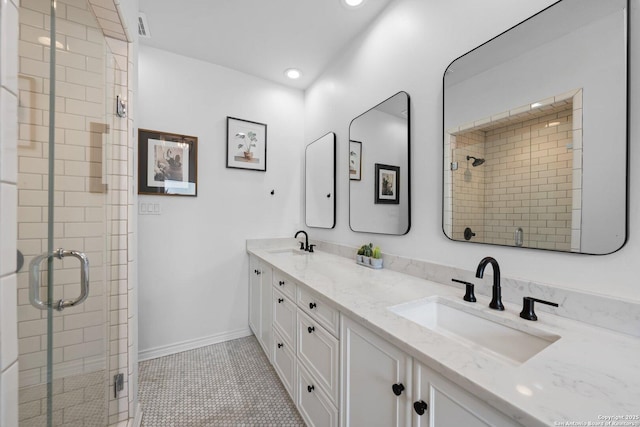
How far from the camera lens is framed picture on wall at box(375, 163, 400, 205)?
1711mm

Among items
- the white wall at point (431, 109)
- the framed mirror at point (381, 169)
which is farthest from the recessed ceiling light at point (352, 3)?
the framed mirror at point (381, 169)

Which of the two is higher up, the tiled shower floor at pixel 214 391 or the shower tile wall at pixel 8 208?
the shower tile wall at pixel 8 208

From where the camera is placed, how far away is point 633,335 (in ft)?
2.69

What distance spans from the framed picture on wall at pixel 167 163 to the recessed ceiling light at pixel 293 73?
1.11 meters

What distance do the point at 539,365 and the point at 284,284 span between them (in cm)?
131

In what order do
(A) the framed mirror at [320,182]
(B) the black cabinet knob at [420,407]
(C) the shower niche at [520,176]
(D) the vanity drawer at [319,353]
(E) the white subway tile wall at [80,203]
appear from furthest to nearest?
(A) the framed mirror at [320,182], (D) the vanity drawer at [319,353], (C) the shower niche at [520,176], (E) the white subway tile wall at [80,203], (B) the black cabinet knob at [420,407]

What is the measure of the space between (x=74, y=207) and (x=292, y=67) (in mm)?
2117

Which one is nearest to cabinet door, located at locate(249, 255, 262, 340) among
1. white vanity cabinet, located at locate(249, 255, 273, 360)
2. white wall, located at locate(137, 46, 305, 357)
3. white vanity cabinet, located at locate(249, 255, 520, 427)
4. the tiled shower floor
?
white vanity cabinet, located at locate(249, 255, 273, 360)

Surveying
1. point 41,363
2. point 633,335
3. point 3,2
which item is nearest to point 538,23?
point 633,335

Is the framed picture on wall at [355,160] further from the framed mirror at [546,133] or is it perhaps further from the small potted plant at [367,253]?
the framed mirror at [546,133]

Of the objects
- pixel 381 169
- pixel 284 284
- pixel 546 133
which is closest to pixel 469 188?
pixel 546 133

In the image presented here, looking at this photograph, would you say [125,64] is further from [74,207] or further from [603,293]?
[603,293]

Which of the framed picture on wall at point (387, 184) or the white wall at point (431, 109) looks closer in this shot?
the white wall at point (431, 109)

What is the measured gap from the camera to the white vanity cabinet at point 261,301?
6.58 ft
